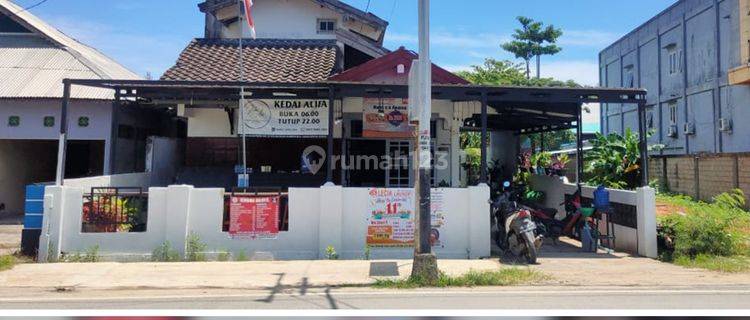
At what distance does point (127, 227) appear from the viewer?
9.74 metres

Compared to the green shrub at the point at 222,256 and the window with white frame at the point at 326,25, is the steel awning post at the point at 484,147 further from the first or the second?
the window with white frame at the point at 326,25

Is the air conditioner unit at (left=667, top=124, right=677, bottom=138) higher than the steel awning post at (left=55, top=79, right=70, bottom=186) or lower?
higher

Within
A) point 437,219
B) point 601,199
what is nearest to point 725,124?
point 601,199

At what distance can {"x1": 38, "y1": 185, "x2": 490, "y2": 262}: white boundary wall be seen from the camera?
31.1ft

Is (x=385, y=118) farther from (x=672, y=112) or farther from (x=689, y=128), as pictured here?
(x=672, y=112)

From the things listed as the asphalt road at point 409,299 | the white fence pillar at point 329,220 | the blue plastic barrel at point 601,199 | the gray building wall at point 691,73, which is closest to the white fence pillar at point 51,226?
the asphalt road at point 409,299

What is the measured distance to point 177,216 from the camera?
31.2 feet

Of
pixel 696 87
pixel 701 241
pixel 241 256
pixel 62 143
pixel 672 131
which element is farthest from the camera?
pixel 672 131

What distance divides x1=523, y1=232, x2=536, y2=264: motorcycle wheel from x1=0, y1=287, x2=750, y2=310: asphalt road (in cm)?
186

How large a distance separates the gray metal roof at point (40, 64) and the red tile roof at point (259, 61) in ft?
8.87

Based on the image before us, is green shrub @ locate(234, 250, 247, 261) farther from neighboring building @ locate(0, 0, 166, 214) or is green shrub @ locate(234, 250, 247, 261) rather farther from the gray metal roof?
the gray metal roof

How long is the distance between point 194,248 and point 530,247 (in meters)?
6.20

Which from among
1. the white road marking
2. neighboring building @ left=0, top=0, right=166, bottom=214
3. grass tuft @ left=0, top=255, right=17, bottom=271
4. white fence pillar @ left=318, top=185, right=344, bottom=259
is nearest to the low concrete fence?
the white road marking

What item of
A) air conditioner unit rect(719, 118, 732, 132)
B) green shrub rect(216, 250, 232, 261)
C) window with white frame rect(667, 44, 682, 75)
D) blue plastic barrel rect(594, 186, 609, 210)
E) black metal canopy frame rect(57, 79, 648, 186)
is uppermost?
window with white frame rect(667, 44, 682, 75)
